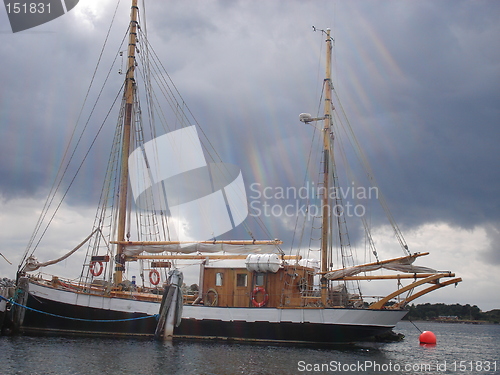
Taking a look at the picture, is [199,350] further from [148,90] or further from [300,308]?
[148,90]

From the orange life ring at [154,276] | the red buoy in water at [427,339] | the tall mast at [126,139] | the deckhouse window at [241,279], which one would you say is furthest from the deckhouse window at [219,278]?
the red buoy in water at [427,339]

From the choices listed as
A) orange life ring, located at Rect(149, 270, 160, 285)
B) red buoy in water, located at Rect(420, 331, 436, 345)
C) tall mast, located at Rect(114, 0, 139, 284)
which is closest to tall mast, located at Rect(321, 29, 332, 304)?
orange life ring, located at Rect(149, 270, 160, 285)

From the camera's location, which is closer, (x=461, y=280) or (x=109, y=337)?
(x=461, y=280)

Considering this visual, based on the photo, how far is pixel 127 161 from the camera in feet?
148

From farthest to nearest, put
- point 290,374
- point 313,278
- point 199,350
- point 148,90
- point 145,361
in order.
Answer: point 148,90 → point 313,278 → point 199,350 → point 145,361 → point 290,374

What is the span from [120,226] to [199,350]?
15.6m

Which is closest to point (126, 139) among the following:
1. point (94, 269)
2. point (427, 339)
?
point (94, 269)

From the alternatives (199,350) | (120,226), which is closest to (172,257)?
(120,226)

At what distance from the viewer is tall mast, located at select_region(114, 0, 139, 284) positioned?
145ft

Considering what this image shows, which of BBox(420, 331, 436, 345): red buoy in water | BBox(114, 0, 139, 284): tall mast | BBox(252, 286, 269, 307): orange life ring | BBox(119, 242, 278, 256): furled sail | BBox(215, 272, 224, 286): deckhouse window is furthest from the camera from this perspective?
BBox(420, 331, 436, 345): red buoy in water

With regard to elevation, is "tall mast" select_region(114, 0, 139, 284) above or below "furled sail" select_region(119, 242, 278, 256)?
above

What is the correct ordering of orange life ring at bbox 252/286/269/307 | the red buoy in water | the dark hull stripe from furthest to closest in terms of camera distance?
1. the red buoy in water
2. orange life ring at bbox 252/286/269/307
3. the dark hull stripe

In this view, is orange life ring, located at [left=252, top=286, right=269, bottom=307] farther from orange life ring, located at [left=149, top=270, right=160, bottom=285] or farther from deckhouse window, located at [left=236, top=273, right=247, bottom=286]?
orange life ring, located at [left=149, top=270, right=160, bottom=285]

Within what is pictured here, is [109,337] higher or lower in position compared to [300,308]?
lower
